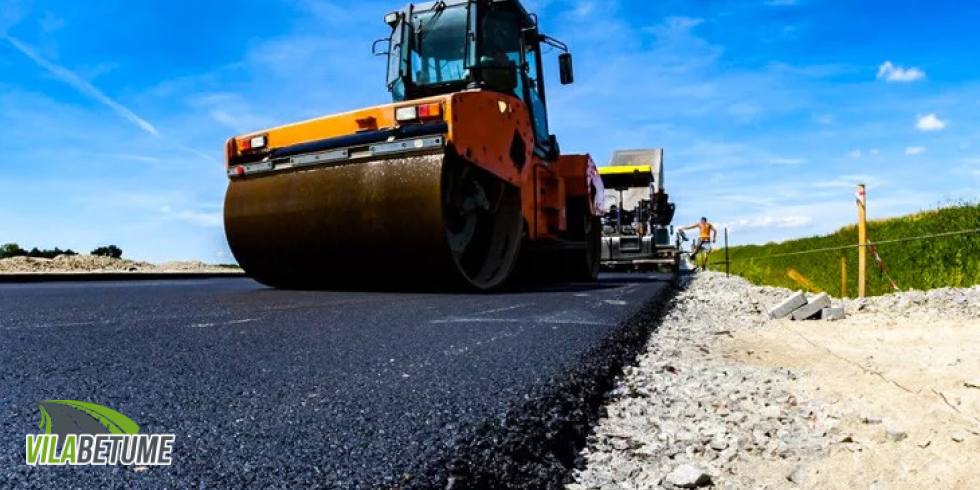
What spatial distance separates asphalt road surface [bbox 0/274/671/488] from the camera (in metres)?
1.21

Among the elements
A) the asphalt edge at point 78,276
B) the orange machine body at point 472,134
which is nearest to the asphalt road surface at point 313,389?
the orange machine body at point 472,134

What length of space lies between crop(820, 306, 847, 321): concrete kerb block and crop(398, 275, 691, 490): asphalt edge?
3.32m

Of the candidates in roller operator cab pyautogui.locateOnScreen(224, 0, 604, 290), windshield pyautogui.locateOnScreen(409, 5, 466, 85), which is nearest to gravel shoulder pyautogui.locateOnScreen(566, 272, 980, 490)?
roller operator cab pyautogui.locateOnScreen(224, 0, 604, 290)

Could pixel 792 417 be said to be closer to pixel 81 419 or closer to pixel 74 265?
pixel 81 419

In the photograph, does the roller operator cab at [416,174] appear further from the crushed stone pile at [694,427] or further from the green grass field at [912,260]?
the green grass field at [912,260]

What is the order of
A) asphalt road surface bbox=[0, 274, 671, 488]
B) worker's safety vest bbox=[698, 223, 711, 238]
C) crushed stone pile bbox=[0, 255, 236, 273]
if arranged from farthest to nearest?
1. worker's safety vest bbox=[698, 223, 711, 238]
2. crushed stone pile bbox=[0, 255, 236, 273]
3. asphalt road surface bbox=[0, 274, 671, 488]

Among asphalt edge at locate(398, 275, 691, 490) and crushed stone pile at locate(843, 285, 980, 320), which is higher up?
asphalt edge at locate(398, 275, 691, 490)

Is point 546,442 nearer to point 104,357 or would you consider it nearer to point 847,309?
point 104,357

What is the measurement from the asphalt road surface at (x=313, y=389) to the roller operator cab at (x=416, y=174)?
58.0 inches

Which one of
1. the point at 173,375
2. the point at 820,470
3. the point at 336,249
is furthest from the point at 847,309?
the point at 173,375

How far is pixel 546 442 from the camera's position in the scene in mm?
1577

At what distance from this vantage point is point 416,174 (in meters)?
4.76

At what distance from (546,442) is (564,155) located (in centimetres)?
705

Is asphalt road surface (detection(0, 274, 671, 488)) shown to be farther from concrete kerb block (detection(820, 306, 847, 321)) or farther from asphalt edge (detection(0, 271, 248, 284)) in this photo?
asphalt edge (detection(0, 271, 248, 284))
